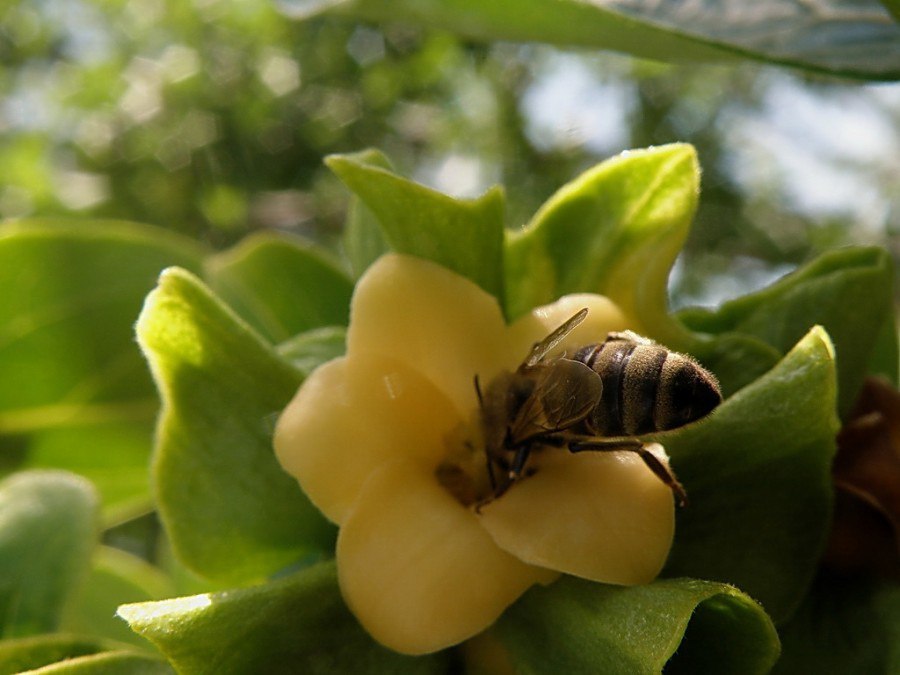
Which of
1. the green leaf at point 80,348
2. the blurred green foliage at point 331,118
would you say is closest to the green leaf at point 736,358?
the green leaf at point 80,348

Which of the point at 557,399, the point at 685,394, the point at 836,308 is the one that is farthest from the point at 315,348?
the point at 836,308

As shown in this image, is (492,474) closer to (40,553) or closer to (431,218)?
(431,218)

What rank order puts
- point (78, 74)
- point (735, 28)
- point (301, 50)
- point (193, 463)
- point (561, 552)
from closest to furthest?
point (561, 552) → point (193, 463) → point (735, 28) → point (78, 74) → point (301, 50)

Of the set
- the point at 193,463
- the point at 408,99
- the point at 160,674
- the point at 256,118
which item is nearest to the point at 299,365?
the point at 193,463

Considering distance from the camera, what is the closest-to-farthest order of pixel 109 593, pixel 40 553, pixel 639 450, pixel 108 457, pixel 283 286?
pixel 639 450 < pixel 40 553 < pixel 283 286 < pixel 109 593 < pixel 108 457

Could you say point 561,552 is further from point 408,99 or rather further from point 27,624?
point 408,99

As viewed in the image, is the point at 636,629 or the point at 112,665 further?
the point at 112,665

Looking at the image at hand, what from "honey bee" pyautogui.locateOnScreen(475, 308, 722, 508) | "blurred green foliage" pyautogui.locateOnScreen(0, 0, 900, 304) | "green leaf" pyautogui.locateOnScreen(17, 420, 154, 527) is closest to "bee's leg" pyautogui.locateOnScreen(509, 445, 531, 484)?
"honey bee" pyautogui.locateOnScreen(475, 308, 722, 508)
